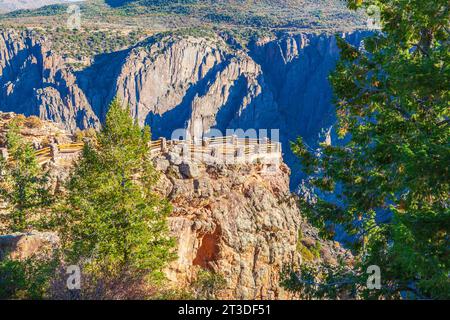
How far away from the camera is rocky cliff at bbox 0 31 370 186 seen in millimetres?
126000

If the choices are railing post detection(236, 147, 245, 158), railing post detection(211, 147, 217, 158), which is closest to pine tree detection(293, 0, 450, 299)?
railing post detection(211, 147, 217, 158)

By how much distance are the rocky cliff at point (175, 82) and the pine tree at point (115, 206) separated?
105 m

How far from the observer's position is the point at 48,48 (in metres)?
128

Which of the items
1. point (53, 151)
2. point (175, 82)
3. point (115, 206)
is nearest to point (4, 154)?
point (53, 151)

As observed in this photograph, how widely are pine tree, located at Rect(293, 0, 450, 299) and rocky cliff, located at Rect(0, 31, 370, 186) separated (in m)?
108

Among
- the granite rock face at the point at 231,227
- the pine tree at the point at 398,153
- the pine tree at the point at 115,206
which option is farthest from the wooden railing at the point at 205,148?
the pine tree at the point at 398,153

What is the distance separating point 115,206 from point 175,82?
123 m

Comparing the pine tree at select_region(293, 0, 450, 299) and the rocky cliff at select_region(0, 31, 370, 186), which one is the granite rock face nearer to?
the pine tree at select_region(293, 0, 450, 299)

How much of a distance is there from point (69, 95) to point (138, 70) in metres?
20.6

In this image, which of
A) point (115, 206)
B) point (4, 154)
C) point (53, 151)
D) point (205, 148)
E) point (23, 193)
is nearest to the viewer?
point (115, 206)

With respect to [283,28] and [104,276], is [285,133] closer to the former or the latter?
[283,28]

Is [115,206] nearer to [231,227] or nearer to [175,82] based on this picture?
[231,227]

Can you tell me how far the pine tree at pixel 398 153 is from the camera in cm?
710

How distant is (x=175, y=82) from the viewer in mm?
134000
